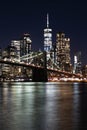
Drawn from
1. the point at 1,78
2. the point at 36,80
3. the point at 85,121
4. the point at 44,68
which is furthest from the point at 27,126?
the point at 1,78

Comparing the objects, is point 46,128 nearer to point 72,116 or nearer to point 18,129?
point 18,129

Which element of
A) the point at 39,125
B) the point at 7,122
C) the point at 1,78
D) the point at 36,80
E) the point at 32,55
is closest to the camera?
the point at 39,125

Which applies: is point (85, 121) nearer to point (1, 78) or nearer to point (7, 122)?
point (7, 122)

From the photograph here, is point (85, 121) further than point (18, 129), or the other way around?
point (85, 121)

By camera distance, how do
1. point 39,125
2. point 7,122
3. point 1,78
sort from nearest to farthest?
point 39,125
point 7,122
point 1,78

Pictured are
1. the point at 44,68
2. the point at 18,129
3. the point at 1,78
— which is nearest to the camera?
the point at 18,129

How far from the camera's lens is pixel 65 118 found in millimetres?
17516

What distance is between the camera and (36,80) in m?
130

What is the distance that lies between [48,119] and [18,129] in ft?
11.2

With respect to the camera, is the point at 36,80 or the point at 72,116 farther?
the point at 36,80

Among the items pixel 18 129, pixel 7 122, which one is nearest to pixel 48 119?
pixel 7 122

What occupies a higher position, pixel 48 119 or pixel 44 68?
pixel 44 68

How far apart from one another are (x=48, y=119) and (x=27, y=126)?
2.50m

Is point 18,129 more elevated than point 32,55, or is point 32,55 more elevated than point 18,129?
point 32,55
